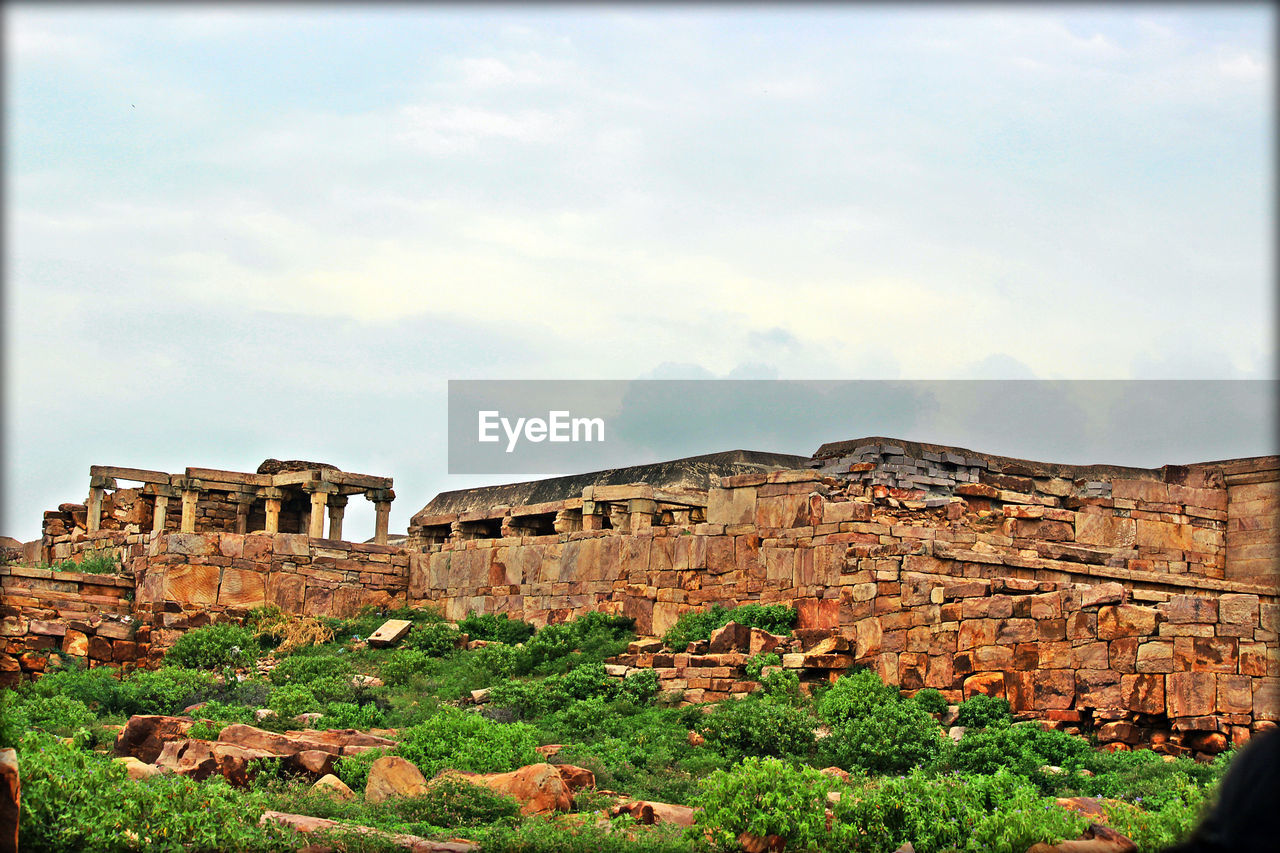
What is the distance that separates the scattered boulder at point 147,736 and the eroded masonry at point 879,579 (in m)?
4.98

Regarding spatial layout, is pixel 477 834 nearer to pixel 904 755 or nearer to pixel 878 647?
pixel 904 755

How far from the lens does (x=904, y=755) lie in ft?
49.0

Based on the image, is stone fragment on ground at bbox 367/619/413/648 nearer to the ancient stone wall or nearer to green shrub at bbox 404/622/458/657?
green shrub at bbox 404/622/458/657

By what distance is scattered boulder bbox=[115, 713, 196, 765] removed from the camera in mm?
14086

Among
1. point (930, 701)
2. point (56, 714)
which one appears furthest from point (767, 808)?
point (56, 714)

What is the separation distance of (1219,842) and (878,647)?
15.6m

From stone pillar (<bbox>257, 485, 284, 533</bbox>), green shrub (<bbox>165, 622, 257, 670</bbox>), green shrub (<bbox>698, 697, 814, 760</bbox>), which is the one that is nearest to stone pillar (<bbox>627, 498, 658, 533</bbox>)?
green shrub (<bbox>165, 622, 257, 670</bbox>)

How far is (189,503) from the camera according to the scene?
32969 millimetres

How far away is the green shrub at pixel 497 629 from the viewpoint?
76.8ft

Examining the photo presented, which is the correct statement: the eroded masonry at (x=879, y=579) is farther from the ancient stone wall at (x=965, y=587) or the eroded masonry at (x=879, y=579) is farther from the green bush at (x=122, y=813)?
the green bush at (x=122, y=813)

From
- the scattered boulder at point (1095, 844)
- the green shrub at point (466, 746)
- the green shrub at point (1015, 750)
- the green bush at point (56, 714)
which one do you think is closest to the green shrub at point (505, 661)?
the green shrub at point (466, 746)

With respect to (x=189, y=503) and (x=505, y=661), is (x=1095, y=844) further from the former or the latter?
(x=189, y=503)

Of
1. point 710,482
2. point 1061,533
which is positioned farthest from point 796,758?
point 710,482

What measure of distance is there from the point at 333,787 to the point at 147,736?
2776 millimetres
